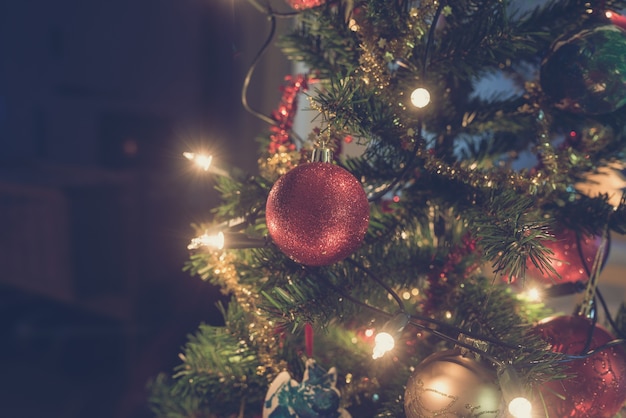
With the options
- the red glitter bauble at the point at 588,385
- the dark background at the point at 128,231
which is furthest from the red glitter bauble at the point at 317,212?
the dark background at the point at 128,231

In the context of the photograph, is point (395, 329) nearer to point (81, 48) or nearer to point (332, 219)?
point (332, 219)

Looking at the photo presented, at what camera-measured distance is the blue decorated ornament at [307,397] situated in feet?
1.87

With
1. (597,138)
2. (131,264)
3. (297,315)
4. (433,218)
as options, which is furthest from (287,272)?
(131,264)

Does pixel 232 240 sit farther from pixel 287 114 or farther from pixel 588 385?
pixel 588 385

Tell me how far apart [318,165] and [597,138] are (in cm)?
40

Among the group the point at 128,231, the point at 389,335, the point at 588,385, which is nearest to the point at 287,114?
the point at 389,335

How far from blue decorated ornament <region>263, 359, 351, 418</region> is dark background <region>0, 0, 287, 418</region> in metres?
0.61

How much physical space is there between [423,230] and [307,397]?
0.85 ft

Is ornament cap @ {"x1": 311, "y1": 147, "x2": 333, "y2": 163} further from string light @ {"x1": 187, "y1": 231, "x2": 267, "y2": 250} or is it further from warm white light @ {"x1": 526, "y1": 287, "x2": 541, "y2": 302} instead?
warm white light @ {"x1": 526, "y1": 287, "x2": 541, "y2": 302}

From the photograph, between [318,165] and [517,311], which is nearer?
[318,165]

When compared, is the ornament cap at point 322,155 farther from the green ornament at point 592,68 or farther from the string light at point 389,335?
the green ornament at point 592,68

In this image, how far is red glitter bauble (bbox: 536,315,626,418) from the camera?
0.53 metres

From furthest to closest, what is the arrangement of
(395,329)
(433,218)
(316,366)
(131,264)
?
(131,264)
(433,218)
(316,366)
(395,329)

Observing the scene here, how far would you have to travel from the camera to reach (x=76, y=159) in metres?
3.03
